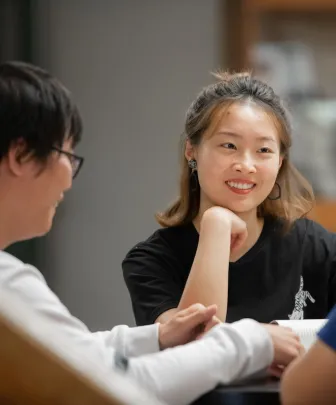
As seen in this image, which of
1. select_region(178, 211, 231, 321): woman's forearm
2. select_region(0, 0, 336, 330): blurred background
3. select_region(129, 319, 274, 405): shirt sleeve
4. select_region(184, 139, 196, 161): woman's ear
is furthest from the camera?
select_region(0, 0, 336, 330): blurred background

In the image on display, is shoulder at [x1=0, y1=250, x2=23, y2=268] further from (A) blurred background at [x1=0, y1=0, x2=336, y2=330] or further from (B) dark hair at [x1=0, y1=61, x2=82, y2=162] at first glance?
(A) blurred background at [x1=0, y1=0, x2=336, y2=330]

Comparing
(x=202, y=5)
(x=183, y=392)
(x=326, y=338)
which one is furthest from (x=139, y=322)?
(x=202, y=5)

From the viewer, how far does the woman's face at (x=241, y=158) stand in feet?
5.45

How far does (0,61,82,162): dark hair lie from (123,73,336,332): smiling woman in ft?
1.48

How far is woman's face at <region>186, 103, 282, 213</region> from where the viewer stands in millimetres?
1662

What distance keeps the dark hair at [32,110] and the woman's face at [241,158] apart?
505mm

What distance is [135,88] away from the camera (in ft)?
14.6

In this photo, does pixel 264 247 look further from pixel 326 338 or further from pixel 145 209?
pixel 145 209

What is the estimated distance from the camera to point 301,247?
177 cm

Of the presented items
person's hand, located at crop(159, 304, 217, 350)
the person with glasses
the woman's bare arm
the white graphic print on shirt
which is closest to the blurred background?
the white graphic print on shirt

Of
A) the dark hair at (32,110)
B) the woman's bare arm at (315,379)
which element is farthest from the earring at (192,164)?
the woman's bare arm at (315,379)

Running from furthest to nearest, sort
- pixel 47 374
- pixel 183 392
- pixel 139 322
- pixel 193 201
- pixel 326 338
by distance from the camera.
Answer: pixel 193 201, pixel 139 322, pixel 183 392, pixel 326 338, pixel 47 374

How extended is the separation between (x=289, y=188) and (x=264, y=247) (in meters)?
0.17

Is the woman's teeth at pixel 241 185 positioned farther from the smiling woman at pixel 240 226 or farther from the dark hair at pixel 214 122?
the dark hair at pixel 214 122
